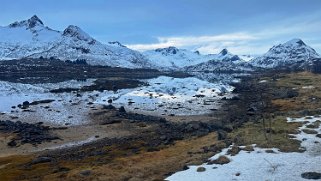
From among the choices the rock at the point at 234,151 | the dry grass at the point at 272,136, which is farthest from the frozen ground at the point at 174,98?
the rock at the point at 234,151

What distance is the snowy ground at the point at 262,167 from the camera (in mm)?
34125

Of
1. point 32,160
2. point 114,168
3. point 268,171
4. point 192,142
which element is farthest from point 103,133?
point 268,171

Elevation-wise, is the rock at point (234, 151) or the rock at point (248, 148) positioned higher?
the rock at point (248, 148)

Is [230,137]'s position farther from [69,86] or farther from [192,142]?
[69,86]

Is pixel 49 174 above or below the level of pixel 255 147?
below

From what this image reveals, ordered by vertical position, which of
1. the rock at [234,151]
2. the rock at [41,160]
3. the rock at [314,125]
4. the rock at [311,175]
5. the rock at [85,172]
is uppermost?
the rock at [314,125]

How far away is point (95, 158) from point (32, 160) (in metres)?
10.0

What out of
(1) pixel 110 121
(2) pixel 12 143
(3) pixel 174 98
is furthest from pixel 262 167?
(3) pixel 174 98

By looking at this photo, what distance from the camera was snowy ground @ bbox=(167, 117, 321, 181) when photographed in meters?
34.1

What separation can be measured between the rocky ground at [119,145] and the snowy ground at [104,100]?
21.9 feet

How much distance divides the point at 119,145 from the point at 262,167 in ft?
101

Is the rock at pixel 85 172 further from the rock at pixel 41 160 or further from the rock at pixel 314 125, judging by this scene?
the rock at pixel 314 125

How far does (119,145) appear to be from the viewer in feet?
205

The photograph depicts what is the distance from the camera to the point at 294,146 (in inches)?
1604
